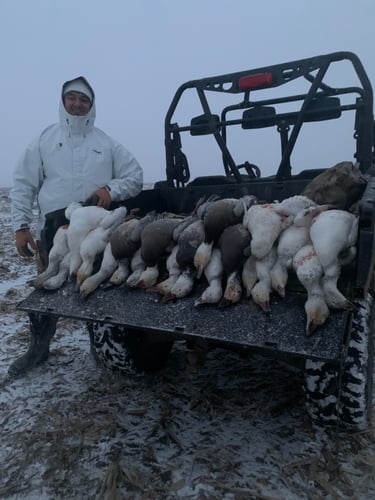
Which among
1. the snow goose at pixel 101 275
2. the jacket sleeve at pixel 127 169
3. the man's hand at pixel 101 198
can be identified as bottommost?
the snow goose at pixel 101 275

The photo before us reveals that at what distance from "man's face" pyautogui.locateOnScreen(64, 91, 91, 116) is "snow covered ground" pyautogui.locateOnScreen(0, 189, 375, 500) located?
2.32m

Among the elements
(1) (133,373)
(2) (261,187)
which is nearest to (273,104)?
(2) (261,187)

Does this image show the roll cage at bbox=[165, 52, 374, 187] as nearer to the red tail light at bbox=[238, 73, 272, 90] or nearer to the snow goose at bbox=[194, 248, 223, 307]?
the red tail light at bbox=[238, 73, 272, 90]

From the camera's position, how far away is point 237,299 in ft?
7.47

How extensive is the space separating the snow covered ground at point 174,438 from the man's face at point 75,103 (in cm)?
232

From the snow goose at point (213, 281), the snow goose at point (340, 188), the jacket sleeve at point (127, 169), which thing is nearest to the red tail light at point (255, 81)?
the jacket sleeve at point (127, 169)

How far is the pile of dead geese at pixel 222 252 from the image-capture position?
210cm

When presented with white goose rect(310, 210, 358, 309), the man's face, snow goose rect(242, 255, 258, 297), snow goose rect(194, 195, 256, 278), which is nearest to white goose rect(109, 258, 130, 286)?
snow goose rect(194, 195, 256, 278)

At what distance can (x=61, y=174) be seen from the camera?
12.5ft

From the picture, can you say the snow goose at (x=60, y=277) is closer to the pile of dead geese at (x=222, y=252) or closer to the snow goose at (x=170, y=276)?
the pile of dead geese at (x=222, y=252)

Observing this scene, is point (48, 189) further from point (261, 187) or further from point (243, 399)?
point (243, 399)

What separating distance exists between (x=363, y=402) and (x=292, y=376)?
105 centimetres

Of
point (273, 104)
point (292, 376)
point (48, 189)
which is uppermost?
point (273, 104)

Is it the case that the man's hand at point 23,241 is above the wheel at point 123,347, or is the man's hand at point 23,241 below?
A: above
